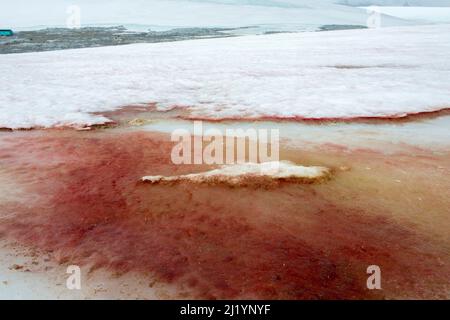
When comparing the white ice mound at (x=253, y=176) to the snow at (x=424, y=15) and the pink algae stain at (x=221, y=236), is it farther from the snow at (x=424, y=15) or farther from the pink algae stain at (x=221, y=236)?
the snow at (x=424, y=15)

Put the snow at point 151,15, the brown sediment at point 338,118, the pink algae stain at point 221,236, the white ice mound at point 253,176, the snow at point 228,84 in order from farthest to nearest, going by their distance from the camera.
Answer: the snow at point 151,15 < the snow at point 228,84 < the brown sediment at point 338,118 < the white ice mound at point 253,176 < the pink algae stain at point 221,236

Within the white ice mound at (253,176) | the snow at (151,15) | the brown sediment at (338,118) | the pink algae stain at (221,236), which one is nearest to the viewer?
the pink algae stain at (221,236)

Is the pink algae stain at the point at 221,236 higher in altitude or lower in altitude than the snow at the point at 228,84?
lower

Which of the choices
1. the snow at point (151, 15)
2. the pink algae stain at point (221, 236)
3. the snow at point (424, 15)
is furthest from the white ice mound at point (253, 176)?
the snow at point (424, 15)

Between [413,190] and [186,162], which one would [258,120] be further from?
[413,190]

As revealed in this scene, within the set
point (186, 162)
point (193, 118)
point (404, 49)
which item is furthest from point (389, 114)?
point (404, 49)

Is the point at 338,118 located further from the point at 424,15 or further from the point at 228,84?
the point at 424,15

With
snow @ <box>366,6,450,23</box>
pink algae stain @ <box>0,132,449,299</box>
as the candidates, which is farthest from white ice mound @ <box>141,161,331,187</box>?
snow @ <box>366,6,450,23</box>

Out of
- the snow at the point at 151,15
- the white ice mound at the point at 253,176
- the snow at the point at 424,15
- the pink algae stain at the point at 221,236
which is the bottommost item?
the pink algae stain at the point at 221,236
